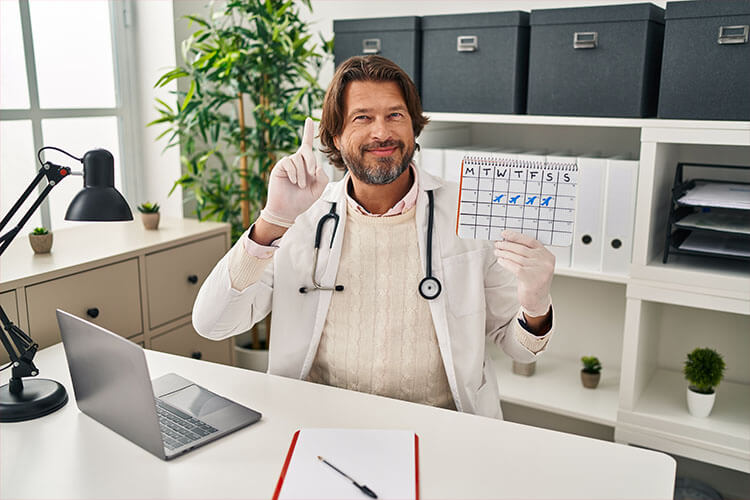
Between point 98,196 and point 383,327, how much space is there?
705 millimetres

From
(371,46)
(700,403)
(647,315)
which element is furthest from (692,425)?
(371,46)

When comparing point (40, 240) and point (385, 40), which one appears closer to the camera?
point (40, 240)

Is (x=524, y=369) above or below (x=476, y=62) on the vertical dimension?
below

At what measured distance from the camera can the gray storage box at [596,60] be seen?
6.48 feet

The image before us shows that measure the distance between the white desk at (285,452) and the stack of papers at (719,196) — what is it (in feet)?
3.01

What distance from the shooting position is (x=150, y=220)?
2.45 metres

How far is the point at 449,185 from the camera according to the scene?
5.76ft

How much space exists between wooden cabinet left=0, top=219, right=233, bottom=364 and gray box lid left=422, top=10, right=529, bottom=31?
1070 millimetres

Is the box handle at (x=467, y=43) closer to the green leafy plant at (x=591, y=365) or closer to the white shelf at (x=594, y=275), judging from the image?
the white shelf at (x=594, y=275)

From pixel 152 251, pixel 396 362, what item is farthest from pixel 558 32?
pixel 152 251

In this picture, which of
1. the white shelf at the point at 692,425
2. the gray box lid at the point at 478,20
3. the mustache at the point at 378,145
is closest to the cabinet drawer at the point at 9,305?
the mustache at the point at 378,145

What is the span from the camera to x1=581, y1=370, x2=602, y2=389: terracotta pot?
2.38 meters

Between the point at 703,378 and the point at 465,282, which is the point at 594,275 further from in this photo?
the point at 465,282

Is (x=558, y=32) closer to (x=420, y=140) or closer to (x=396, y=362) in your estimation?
(x=420, y=140)
